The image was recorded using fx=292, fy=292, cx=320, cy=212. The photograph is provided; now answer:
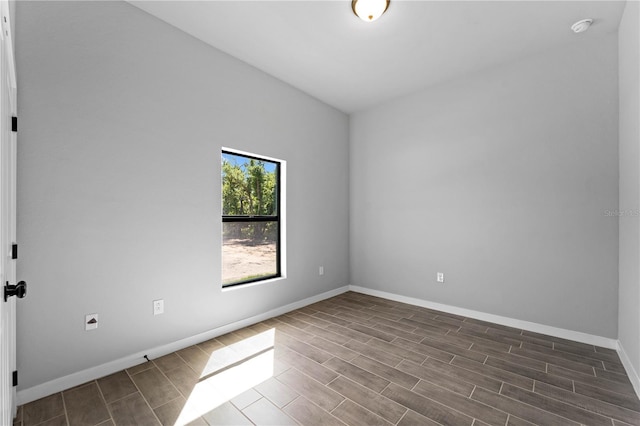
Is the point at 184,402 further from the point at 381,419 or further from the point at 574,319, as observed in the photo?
the point at 574,319

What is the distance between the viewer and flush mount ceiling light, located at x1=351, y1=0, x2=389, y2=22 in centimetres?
230

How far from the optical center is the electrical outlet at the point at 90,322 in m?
2.12

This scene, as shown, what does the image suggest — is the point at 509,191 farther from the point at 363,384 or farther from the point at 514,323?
the point at 363,384

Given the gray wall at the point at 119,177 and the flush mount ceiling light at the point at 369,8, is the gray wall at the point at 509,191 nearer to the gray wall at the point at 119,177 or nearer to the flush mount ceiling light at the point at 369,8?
the flush mount ceiling light at the point at 369,8

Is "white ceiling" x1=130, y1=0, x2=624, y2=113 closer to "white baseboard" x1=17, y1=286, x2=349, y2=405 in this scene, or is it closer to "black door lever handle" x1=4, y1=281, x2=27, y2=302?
"black door lever handle" x1=4, y1=281, x2=27, y2=302

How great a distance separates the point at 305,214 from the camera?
3.96 meters

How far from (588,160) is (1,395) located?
4.31 m

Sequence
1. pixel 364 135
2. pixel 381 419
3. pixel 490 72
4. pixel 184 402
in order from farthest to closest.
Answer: pixel 364 135, pixel 490 72, pixel 184 402, pixel 381 419

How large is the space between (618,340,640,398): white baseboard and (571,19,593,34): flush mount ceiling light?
9.11 ft

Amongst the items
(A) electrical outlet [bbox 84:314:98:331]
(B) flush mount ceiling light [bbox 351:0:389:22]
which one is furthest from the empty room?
(B) flush mount ceiling light [bbox 351:0:389:22]

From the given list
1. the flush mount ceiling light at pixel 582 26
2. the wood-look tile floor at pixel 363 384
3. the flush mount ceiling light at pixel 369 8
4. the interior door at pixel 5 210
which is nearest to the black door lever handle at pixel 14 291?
the interior door at pixel 5 210

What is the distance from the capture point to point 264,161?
3557 mm

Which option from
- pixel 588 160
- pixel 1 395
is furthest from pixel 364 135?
pixel 1 395

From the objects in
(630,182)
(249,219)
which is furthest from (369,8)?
(630,182)
